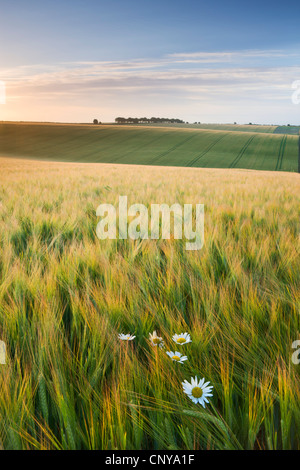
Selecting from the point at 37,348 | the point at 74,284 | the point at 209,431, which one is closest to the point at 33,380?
the point at 37,348

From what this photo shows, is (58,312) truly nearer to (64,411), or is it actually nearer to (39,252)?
(64,411)

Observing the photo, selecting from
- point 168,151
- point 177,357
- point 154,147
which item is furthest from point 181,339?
point 154,147

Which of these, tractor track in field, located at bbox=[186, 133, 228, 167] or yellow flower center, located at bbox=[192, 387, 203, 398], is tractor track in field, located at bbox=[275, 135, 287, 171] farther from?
yellow flower center, located at bbox=[192, 387, 203, 398]

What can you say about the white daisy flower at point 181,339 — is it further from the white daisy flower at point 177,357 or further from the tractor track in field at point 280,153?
the tractor track in field at point 280,153

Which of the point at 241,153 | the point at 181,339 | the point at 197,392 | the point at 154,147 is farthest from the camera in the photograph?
the point at 154,147

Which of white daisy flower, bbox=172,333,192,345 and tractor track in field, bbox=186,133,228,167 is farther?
tractor track in field, bbox=186,133,228,167

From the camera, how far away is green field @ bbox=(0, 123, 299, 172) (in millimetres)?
38406

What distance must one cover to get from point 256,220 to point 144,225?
1.00 meters

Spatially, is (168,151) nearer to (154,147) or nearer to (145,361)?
(154,147)

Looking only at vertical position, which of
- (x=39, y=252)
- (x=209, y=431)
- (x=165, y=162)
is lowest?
(x=209, y=431)

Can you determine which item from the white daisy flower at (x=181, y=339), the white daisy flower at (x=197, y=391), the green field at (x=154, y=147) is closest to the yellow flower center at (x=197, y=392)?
the white daisy flower at (x=197, y=391)

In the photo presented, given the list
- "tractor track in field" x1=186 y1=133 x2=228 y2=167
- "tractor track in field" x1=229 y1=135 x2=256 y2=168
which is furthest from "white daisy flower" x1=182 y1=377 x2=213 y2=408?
"tractor track in field" x1=229 y1=135 x2=256 y2=168

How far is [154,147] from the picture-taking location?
151ft

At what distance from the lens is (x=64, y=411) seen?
615 millimetres
